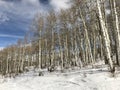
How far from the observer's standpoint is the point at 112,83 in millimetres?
8023

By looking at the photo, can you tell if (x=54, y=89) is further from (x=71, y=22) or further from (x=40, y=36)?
(x=40, y=36)

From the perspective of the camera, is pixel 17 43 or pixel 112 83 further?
pixel 17 43

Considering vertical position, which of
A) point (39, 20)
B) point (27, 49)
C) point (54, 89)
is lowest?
point (54, 89)

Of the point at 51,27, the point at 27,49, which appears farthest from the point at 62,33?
the point at 27,49

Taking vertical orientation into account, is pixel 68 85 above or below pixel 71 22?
below

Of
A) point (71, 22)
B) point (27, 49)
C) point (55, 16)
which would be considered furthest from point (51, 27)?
point (27, 49)

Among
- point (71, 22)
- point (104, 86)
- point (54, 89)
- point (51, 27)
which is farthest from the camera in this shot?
point (51, 27)

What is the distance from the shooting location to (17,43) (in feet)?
149

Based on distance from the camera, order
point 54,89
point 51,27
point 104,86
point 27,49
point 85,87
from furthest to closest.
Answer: point 27,49 < point 51,27 < point 54,89 < point 85,87 < point 104,86

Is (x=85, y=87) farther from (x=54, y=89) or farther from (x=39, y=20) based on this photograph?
(x=39, y=20)

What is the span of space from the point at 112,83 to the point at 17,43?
131 ft

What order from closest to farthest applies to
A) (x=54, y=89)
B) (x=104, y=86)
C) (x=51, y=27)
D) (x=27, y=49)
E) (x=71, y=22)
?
(x=104, y=86)
(x=54, y=89)
(x=71, y=22)
(x=51, y=27)
(x=27, y=49)

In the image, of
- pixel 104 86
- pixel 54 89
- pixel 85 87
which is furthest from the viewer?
pixel 54 89

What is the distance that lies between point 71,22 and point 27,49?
21.6m
